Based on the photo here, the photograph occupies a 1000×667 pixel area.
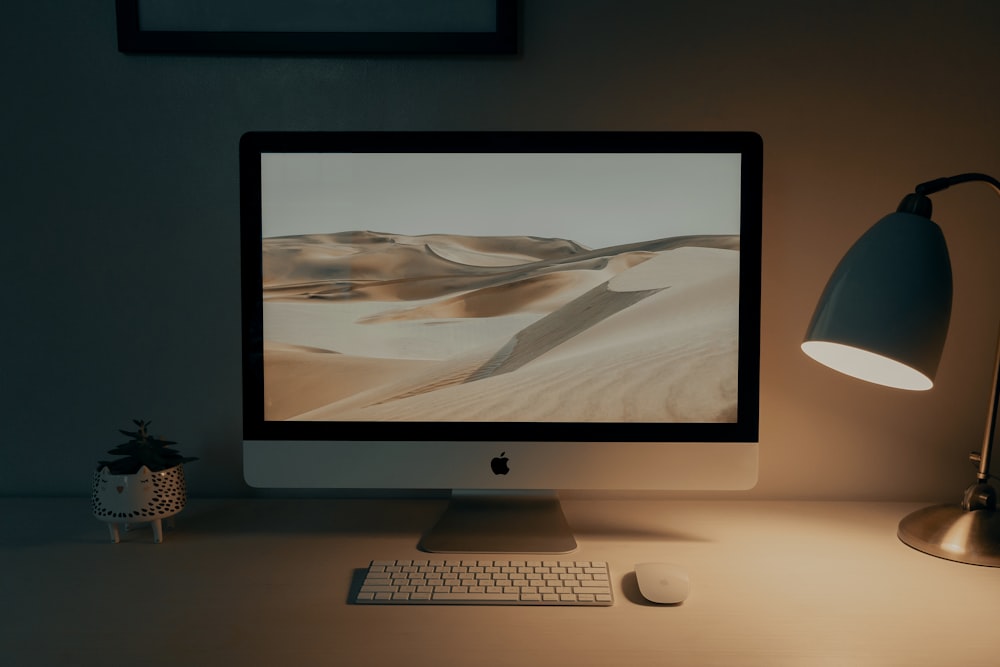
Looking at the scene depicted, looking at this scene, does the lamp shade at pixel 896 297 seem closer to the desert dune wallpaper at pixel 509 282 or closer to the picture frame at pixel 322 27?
the desert dune wallpaper at pixel 509 282

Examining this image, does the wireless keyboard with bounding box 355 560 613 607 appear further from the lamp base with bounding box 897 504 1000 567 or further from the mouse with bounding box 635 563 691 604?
the lamp base with bounding box 897 504 1000 567

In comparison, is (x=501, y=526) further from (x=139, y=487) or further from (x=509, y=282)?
(x=139, y=487)

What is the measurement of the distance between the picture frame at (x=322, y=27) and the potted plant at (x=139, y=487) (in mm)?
656

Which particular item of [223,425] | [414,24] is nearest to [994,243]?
[414,24]

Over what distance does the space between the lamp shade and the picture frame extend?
2.18 ft

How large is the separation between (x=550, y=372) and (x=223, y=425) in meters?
0.64

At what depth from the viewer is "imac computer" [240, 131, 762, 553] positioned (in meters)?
0.99

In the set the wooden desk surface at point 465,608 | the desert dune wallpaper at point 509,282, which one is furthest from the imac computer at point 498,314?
the wooden desk surface at point 465,608

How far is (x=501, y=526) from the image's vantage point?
1.03 m

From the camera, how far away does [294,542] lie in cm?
104

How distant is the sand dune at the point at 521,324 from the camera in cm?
100

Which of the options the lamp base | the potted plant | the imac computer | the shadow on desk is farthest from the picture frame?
the lamp base

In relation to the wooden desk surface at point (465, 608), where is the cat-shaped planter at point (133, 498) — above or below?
above

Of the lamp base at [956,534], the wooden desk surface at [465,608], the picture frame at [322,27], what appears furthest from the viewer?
→ the picture frame at [322,27]
